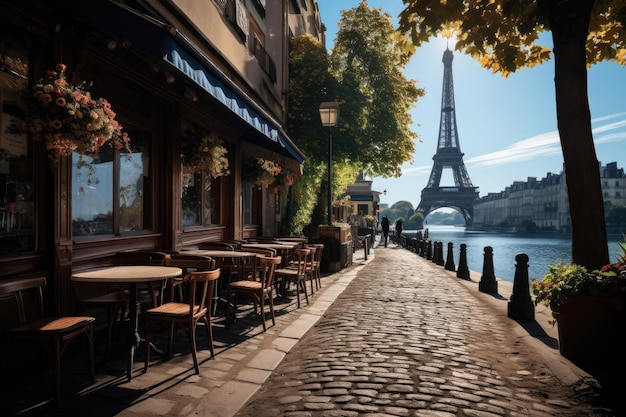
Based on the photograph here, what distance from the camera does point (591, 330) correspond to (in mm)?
3980

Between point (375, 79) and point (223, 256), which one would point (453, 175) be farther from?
point (223, 256)

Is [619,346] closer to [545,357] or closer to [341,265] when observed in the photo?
[545,357]

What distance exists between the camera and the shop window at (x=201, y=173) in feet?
22.3

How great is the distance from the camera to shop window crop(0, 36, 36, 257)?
3.64 m

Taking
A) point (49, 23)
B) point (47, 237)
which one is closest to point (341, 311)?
point (47, 237)

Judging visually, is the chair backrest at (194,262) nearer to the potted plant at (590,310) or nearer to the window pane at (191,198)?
the window pane at (191,198)

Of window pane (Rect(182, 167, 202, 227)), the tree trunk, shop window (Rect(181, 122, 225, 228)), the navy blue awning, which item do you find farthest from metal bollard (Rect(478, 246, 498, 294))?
the navy blue awning

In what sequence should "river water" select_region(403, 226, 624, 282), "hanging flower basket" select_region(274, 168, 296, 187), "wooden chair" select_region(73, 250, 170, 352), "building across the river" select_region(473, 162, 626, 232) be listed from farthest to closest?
"building across the river" select_region(473, 162, 626, 232) < "river water" select_region(403, 226, 624, 282) < "hanging flower basket" select_region(274, 168, 296, 187) < "wooden chair" select_region(73, 250, 170, 352)

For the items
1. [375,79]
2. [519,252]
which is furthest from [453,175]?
[375,79]

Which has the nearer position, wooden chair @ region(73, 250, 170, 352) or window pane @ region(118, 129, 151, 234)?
wooden chair @ region(73, 250, 170, 352)

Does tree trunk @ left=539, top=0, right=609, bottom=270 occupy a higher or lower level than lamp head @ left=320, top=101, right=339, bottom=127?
lower

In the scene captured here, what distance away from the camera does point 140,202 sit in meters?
6.21

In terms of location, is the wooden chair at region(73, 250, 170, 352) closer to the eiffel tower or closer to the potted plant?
the potted plant

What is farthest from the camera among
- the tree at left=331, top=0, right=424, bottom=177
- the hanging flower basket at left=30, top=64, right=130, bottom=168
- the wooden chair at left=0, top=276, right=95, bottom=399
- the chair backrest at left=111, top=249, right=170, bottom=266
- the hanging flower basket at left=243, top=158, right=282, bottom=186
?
the tree at left=331, top=0, right=424, bottom=177
